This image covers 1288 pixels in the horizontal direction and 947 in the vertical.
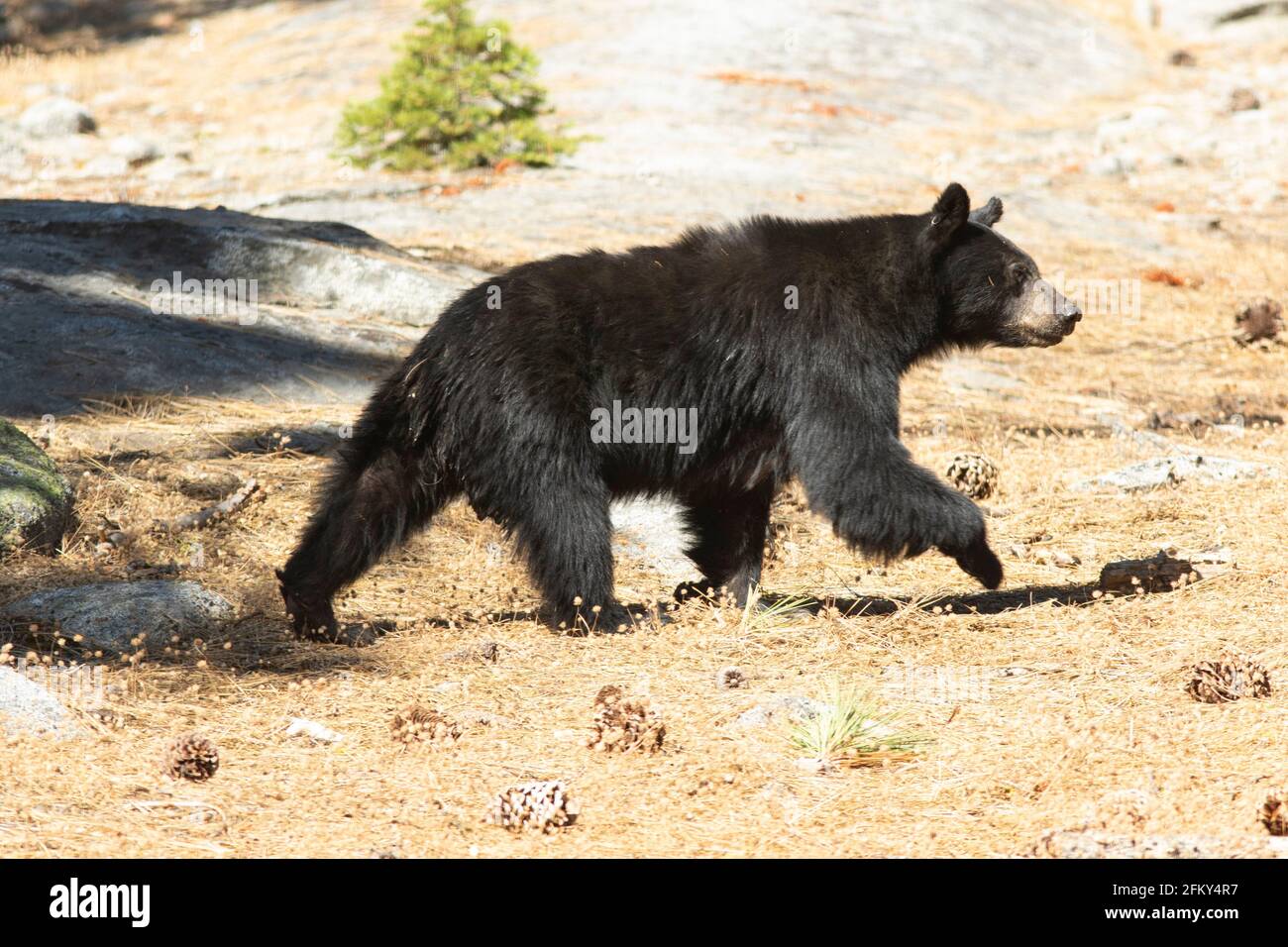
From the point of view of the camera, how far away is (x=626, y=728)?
4258 mm

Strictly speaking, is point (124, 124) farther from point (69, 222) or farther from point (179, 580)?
point (179, 580)

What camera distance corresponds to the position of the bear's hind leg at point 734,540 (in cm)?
631

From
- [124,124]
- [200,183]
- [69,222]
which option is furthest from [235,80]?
[69,222]

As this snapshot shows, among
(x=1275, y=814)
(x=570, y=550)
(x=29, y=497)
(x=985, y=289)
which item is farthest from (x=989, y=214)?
(x=29, y=497)

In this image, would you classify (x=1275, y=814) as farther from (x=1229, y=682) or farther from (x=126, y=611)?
(x=126, y=611)

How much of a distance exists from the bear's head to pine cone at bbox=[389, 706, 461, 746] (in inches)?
118

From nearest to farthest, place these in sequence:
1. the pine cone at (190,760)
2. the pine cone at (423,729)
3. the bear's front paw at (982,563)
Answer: the pine cone at (190,760), the pine cone at (423,729), the bear's front paw at (982,563)

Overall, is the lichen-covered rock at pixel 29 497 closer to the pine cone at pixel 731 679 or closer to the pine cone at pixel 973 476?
the pine cone at pixel 731 679

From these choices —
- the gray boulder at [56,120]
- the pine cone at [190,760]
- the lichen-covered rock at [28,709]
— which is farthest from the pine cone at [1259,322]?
the gray boulder at [56,120]

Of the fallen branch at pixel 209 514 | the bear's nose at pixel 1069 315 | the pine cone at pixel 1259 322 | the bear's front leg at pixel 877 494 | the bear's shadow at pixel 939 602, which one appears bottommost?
the bear's shadow at pixel 939 602

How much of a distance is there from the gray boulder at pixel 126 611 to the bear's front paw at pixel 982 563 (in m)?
2.98

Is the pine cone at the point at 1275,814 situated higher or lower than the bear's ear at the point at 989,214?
lower

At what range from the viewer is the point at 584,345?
5598 millimetres

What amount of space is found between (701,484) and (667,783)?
85.9 inches
